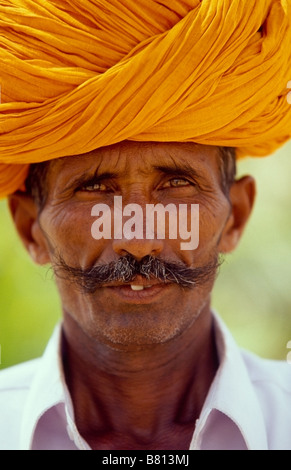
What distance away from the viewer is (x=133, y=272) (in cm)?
244

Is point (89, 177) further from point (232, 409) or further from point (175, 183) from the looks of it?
point (232, 409)

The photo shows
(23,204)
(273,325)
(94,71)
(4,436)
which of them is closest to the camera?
(94,71)

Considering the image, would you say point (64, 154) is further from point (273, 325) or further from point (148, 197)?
point (273, 325)

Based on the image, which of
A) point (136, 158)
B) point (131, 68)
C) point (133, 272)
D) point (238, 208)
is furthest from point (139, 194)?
point (238, 208)

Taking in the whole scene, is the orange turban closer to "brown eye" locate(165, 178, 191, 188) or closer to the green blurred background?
"brown eye" locate(165, 178, 191, 188)

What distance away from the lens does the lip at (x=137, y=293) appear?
249cm

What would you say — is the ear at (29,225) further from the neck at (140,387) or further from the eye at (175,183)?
the eye at (175,183)

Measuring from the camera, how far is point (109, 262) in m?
2.48

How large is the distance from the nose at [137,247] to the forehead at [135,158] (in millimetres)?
214

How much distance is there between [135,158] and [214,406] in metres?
0.77

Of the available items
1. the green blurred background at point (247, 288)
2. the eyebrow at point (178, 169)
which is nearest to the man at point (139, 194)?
the eyebrow at point (178, 169)
